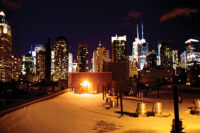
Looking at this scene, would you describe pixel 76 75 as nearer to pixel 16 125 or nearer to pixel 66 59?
pixel 16 125

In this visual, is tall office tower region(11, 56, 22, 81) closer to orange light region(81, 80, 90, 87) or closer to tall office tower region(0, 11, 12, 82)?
tall office tower region(0, 11, 12, 82)

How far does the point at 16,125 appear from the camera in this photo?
877cm

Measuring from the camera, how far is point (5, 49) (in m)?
169

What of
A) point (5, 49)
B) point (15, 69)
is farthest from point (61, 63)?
point (5, 49)

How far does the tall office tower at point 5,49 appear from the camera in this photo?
537 ft

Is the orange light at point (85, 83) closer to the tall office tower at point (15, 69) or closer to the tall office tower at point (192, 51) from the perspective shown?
the tall office tower at point (15, 69)

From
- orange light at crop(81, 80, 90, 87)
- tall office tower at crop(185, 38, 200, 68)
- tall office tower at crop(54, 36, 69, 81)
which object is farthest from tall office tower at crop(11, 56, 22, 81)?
orange light at crop(81, 80, 90, 87)

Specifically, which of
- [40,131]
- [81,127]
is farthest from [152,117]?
[40,131]

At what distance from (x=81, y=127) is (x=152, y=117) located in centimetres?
395

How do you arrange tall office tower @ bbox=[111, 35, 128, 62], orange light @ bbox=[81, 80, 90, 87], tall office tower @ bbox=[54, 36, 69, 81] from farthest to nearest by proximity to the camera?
tall office tower @ bbox=[54, 36, 69, 81] → tall office tower @ bbox=[111, 35, 128, 62] → orange light @ bbox=[81, 80, 90, 87]

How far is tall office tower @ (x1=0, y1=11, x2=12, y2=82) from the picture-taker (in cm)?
16364

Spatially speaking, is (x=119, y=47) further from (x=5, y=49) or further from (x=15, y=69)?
(x=15, y=69)

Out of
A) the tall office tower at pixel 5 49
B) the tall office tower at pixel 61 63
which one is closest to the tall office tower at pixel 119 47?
the tall office tower at pixel 61 63

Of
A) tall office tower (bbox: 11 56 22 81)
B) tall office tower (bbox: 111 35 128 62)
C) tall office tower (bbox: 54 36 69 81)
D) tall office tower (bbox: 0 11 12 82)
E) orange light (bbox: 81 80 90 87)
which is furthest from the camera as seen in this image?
tall office tower (bbox: 54 36 69 81)
